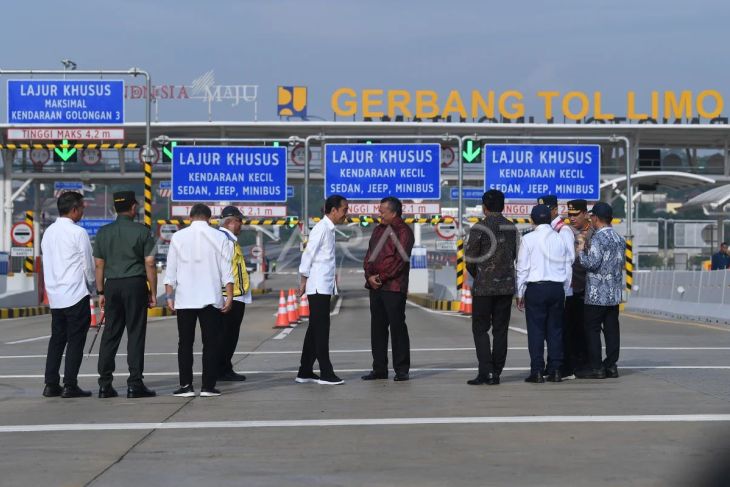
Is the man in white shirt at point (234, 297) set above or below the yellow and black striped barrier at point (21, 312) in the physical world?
above

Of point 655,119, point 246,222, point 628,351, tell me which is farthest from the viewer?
point 655,119

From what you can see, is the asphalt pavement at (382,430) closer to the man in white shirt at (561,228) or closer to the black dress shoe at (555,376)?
the black dress shoe at (555,376)

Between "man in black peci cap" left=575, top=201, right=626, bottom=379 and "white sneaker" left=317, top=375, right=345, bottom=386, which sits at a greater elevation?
"man in black peci cap" left=575, top=201, right=626, bottom=379

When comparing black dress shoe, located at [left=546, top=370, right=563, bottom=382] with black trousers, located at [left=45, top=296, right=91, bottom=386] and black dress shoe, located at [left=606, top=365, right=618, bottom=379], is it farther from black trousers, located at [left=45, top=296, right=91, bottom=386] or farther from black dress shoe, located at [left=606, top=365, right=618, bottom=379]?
black trousers, located at [left=45, top=296, right=91, bottom=386]

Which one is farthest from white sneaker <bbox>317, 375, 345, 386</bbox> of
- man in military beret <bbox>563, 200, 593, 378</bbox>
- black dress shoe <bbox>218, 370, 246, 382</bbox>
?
man in military beret <bbox>563, 200, 593, 378</bbox>

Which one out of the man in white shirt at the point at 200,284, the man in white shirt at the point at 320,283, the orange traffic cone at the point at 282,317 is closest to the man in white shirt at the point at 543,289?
the man in white shirt at the point at 320,283

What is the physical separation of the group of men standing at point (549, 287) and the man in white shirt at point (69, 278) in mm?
3488

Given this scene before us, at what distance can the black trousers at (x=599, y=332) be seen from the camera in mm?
12062

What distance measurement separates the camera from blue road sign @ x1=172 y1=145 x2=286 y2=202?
36.8m

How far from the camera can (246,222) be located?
117 feet

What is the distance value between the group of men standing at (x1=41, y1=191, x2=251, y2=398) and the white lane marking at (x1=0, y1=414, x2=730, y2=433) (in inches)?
73.5

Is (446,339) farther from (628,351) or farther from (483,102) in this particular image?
(483,102)

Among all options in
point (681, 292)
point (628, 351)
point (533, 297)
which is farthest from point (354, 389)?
point (681, 292)

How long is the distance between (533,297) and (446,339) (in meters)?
8.32
